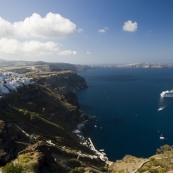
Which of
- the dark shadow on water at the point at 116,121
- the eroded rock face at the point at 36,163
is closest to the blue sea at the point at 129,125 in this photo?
the dark shadow on water at the point at 116,121

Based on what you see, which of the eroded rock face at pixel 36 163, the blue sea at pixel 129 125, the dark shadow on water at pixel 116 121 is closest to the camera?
the eroded rock face at pixel 36 163

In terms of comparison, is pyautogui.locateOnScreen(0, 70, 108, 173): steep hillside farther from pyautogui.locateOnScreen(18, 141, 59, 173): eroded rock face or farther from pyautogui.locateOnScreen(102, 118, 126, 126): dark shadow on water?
pyautogui.locateOnScreen(102, 118, 126, 126): dark shadow on water

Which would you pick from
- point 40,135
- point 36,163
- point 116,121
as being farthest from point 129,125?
point 36,163

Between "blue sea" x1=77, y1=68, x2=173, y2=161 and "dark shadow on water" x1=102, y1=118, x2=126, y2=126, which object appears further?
"dark shadow on water" x1=102, y1=118, x2=126, y2=126

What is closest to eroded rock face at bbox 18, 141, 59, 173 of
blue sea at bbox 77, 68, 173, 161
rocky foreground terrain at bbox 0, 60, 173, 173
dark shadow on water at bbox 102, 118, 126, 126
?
rocky foreground terrain at bbox 0, 60, 173, 173

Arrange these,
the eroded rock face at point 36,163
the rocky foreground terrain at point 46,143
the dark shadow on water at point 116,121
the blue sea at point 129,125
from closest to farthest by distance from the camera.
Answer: the eroded rock face at point 36,163 → the rocky foreground terrain at point 46,143 → the blue sea at point 129,125 → the dark shadow on water at point 116,121

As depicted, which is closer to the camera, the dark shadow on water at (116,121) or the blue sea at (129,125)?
the blue sea at (129,125)

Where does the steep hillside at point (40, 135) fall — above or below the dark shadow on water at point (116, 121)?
above

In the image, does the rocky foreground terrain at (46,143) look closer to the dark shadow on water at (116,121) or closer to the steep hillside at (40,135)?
the steep hillside at (40,135)

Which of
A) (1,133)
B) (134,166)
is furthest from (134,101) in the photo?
(1,133)

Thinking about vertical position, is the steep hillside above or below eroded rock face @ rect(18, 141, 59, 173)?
below

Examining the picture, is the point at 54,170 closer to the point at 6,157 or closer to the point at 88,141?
the point at 6,157
